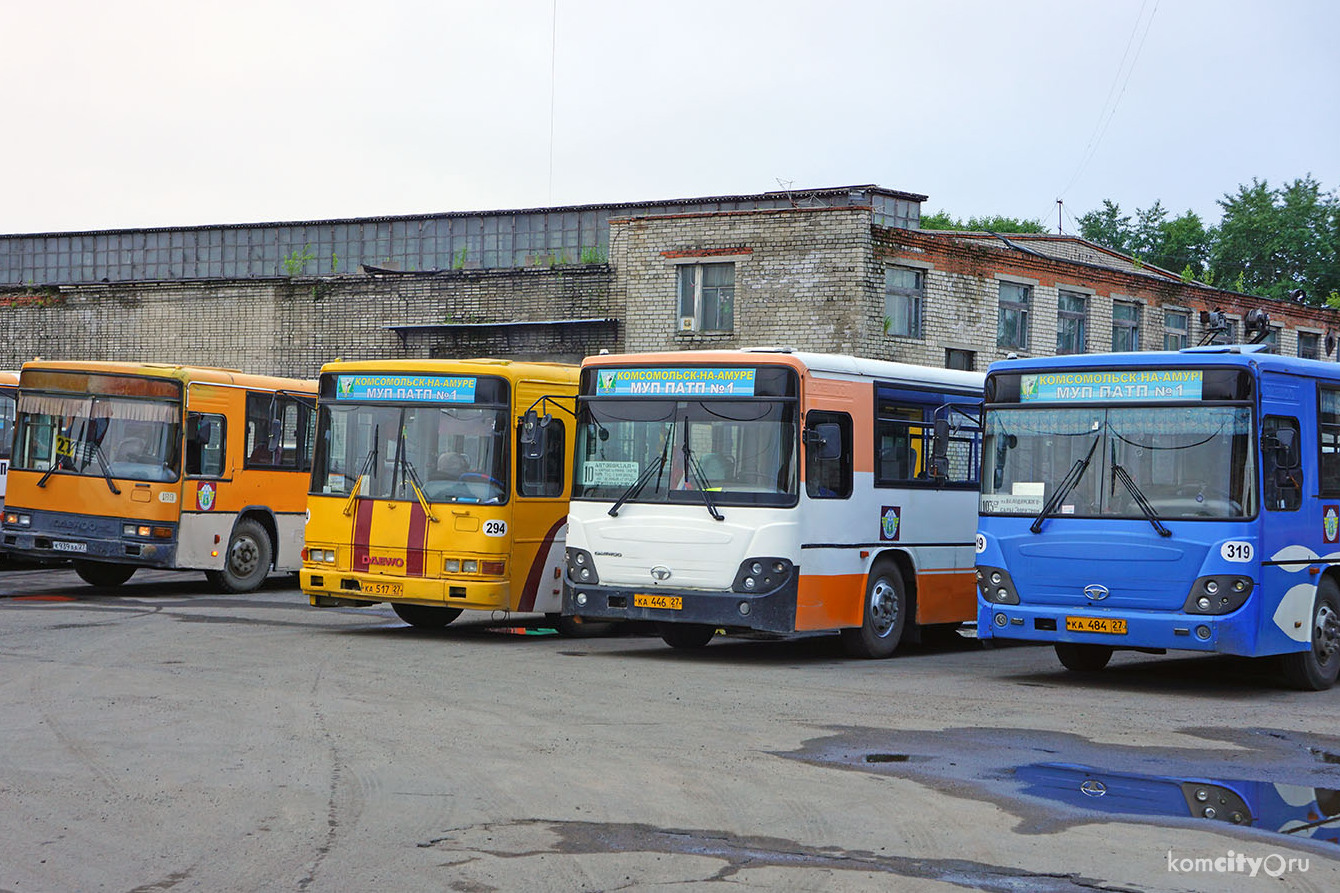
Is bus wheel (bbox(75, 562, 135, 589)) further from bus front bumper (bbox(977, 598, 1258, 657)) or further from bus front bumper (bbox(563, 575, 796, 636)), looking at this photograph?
bus front bumper (bbox(977, 598, 1258, 657))

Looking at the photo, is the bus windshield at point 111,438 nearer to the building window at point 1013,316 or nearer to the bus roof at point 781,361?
the bus roof at point 781,361

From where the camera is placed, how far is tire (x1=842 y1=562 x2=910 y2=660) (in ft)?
53.0

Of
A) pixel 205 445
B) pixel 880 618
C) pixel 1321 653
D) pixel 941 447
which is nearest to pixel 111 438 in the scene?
pixel 205 445

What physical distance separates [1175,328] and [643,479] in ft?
104

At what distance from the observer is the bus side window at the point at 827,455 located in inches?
599

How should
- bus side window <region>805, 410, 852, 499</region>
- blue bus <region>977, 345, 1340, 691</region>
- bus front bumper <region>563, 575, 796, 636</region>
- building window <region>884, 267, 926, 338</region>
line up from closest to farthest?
blue bus <region>977, 345, 1340, 691</region> < bus front bumper <region>563, 575, 796, 636</region> < bus side window <region>805, 410, 852, 499</region> < building window <region>884, 267, 926, 338</region>

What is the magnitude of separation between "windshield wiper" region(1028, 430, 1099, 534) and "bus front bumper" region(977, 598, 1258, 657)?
72 cm

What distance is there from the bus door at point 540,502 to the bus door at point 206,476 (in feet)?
20.6

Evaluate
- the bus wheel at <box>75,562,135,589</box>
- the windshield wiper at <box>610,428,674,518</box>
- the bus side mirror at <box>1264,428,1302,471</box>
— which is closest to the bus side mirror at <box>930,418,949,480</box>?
the windshield wiper at <box>610,428,674,518</box>

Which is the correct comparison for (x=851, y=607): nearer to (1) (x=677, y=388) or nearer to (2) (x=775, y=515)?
(2) (x=775, y=515)

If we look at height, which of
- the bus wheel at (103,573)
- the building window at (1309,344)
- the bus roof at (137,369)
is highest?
the building window at (1309,344)

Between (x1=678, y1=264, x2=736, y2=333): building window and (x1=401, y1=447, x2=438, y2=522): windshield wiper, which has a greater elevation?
(x1=678, y1=264, x2=736, y2=333): building window

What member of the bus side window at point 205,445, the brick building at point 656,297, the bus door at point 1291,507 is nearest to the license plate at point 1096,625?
the bus door at point 1291,507

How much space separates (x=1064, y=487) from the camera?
1420 cm
